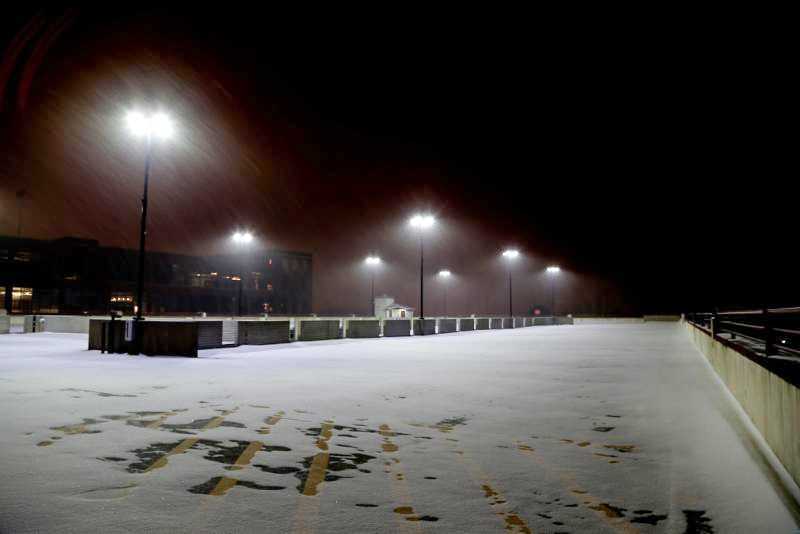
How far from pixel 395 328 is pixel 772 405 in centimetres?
3181

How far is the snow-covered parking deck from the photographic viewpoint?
14.4 feet

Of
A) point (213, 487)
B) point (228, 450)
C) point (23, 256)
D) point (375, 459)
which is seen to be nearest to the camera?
point (213, 487)

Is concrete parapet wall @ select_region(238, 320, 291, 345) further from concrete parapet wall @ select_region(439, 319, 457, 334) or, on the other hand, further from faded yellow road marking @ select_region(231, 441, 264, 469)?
faded yellow road marking @ select_region(231, 441, 264, 469)

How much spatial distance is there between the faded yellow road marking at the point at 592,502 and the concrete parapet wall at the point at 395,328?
3116 centimetres

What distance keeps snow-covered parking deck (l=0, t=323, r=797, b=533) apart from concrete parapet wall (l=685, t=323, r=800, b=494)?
284 mm

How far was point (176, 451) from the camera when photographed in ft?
20.8

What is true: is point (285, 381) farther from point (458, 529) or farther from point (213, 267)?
point (213, 267)

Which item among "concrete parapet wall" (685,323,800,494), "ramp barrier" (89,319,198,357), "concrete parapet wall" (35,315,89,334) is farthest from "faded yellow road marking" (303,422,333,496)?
"concrete parapet wall" (35,315,89,334)

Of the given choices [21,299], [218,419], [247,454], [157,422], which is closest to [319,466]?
[247,454]

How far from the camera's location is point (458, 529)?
4121 mm

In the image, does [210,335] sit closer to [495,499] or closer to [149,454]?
[149,454]

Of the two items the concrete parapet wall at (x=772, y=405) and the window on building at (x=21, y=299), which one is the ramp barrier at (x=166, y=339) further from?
the window on building at (x=21, y=299)

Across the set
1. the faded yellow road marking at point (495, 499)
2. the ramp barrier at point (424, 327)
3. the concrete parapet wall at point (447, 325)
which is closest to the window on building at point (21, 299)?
the concrete parapet wall at point (447, 325)

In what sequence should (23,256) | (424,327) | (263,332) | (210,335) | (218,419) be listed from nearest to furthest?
(218,419)
(210,335)
(263,332)
(424,327)
(23,256)
